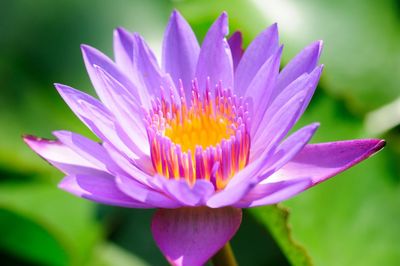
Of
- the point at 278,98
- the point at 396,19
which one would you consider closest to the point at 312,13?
the point at 396,19

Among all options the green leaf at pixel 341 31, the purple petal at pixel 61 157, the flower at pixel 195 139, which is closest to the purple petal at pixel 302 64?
the flower at pixel 195 139

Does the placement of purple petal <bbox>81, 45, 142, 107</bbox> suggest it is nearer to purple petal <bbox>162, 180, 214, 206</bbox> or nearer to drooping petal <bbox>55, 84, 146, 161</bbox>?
drooping petal <bbox>55, 84, 146, 161</bbox>

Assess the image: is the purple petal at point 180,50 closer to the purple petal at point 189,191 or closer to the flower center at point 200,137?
the flower center at point 200,137

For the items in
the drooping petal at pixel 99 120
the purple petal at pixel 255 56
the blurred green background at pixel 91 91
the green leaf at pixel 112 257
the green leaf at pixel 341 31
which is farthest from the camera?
the green leaf at pixel 341 31

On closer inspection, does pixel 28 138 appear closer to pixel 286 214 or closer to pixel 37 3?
pixel 286 214

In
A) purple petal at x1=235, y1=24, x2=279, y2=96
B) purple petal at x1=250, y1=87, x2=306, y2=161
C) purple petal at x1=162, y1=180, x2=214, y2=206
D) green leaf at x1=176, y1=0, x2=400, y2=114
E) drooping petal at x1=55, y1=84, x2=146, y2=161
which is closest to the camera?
purple petal at x1=162, y1=180, x2=214, y2=206

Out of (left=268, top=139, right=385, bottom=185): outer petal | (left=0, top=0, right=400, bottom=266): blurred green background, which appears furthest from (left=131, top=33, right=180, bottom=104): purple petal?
(left=0, top=0, right=400, bottom=266): blurred green background
